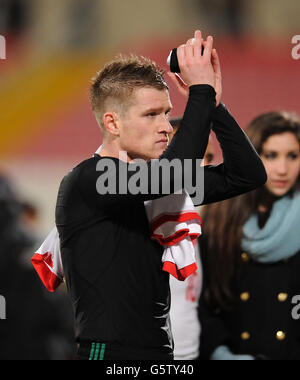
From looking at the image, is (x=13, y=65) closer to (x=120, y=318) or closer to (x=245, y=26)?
(x=245, y=26)

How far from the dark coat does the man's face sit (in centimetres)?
86

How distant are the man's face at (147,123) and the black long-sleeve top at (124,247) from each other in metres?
0.07

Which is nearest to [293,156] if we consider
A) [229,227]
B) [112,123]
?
[229,227]

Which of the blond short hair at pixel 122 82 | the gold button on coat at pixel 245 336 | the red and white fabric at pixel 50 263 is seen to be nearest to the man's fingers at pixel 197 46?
the blond short hair at pixel 122 82

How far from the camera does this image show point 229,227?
2215 millimetres

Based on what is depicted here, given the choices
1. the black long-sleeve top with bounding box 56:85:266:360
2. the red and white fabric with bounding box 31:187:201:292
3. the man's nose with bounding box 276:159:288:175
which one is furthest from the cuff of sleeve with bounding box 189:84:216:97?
the man's nose with bounding box 276:159:288:175

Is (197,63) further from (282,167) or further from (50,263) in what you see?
(282,167)

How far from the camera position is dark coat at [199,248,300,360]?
82.6 inches

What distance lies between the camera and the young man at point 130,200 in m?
1.38

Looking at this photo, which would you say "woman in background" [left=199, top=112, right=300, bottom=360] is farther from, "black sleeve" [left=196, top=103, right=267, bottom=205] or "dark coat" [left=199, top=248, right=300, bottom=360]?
"black sleeve" [left=196, top=103, right=267, bottom=205]

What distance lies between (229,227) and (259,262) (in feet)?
0.49

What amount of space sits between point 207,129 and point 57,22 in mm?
5034

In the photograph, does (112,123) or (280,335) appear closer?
(112,123)

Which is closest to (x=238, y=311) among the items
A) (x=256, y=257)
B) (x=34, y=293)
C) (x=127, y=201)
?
(x=256, y=257)
